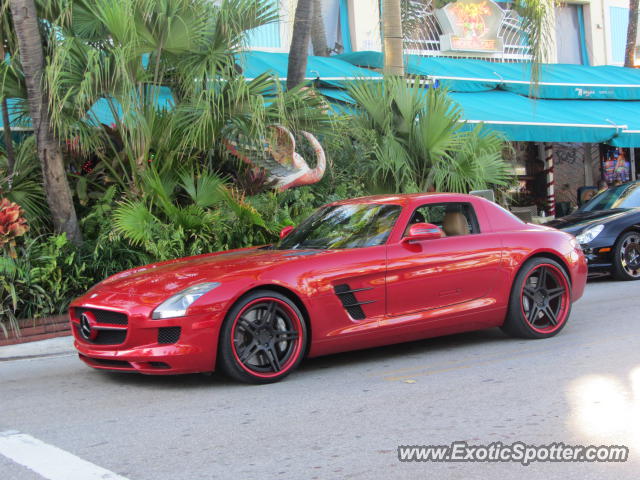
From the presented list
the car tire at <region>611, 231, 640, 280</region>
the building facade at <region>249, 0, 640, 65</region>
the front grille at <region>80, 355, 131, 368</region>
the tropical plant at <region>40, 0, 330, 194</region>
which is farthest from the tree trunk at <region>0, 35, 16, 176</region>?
the car tire at <region>611, 231, 640, 280</region>

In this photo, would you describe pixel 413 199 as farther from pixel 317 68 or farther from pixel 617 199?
pixel 317 68

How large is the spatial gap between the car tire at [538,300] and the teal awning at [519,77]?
9.42 m

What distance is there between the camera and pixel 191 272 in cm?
593

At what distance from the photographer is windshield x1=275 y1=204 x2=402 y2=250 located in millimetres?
6488

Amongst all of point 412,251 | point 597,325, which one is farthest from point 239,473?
point 597,325

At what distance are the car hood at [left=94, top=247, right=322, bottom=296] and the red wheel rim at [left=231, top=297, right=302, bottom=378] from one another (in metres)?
0.31

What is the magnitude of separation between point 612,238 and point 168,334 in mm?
7909

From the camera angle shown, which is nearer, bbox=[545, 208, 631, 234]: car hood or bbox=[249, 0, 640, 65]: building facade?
bbox=[545, 208, 631, 234]: car hood

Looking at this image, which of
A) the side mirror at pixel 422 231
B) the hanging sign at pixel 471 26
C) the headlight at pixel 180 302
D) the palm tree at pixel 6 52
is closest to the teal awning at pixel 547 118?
the hanging sign at pixel 471 26

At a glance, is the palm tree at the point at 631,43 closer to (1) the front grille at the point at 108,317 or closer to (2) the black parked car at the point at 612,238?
(2) the black parked car at the point at 612,238

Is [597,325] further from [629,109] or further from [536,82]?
[629,109]

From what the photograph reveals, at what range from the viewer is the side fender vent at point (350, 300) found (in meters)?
6.01

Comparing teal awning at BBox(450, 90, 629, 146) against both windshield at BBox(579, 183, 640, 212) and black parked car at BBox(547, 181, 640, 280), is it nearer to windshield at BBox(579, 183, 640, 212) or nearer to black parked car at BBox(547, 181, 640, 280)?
windshield at BBox(579, 183, 640, 212)

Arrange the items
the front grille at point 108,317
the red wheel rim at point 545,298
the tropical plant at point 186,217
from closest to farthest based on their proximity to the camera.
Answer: the front grille at point 108,317 → the red wheel rim at point 545,298 → the tropical plant at point 186,217
